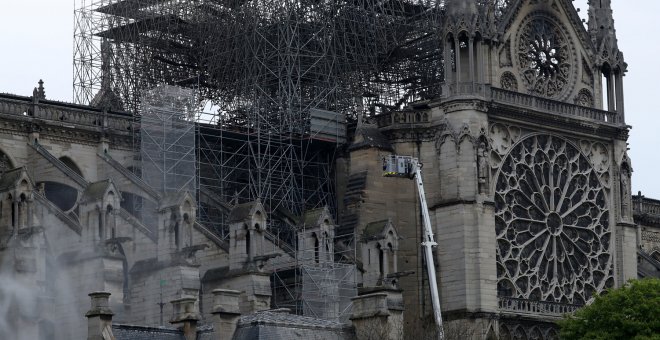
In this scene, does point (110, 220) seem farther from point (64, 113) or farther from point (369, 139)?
point (369, 139)

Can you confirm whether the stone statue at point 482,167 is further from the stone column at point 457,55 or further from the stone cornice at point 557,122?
the stone column at point 457,55

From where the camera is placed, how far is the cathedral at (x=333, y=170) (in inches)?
2677

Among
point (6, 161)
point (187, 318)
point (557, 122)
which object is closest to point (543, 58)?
point (557, 122)

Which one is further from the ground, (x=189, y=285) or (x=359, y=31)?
(x=359, y=31)

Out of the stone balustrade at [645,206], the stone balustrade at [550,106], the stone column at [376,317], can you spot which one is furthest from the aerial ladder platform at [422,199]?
the stone balustrade at [645,206]

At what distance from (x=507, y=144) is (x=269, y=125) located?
901 centimetres

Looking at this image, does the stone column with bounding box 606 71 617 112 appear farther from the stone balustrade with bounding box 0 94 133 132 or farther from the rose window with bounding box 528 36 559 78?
the stone balustrade with bounding box 0 94 133 132

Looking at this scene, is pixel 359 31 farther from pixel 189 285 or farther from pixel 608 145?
pixel 189 285

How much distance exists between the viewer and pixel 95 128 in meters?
74.9

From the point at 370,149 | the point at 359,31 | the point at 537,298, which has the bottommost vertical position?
the point at 537,298

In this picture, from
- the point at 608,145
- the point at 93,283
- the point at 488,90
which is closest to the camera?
the point at 93,283

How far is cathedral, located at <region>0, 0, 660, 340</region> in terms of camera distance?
223 ft

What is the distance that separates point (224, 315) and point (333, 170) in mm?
23588

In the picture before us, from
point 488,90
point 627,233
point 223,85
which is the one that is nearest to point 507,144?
point 488,90
